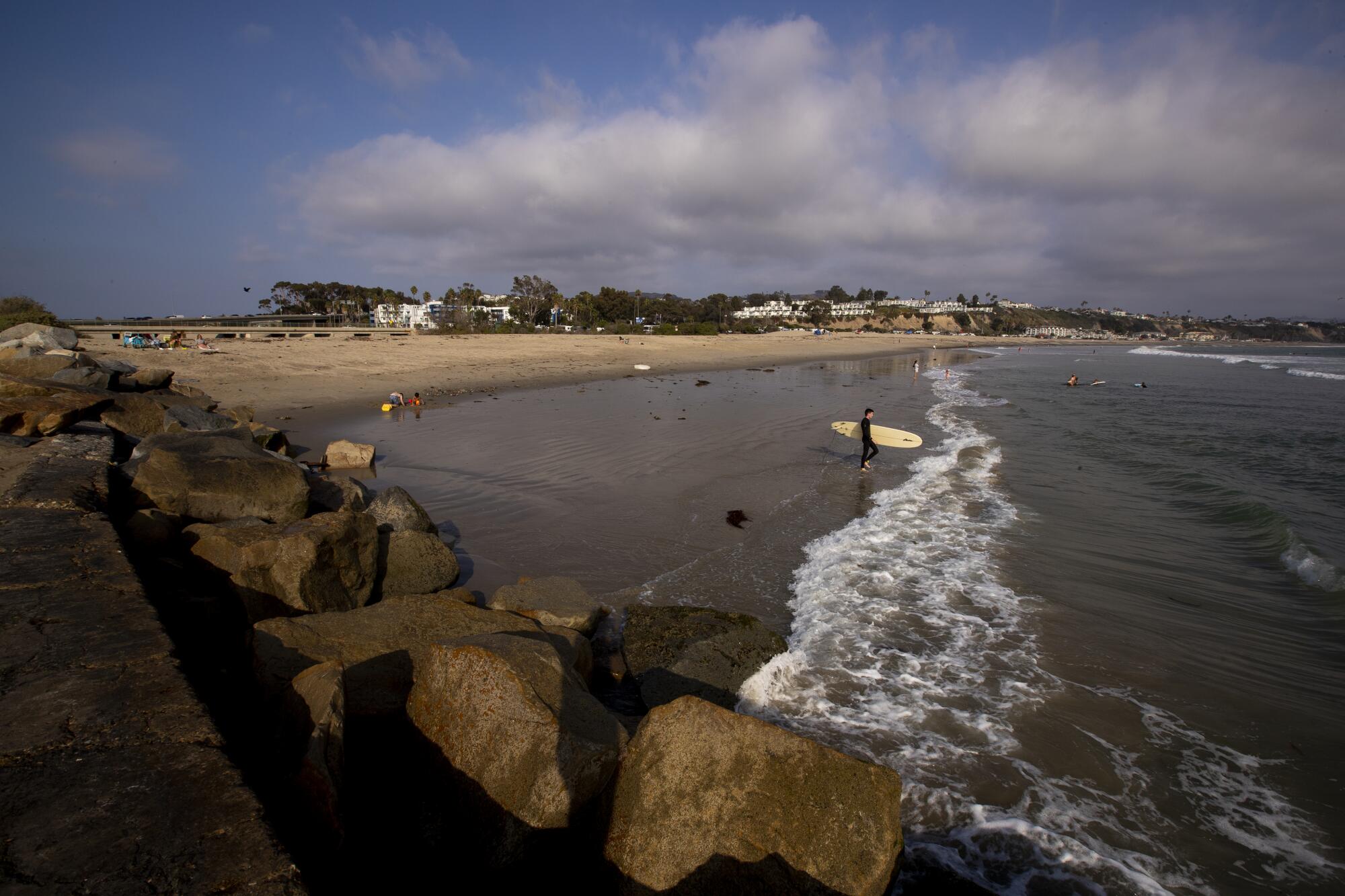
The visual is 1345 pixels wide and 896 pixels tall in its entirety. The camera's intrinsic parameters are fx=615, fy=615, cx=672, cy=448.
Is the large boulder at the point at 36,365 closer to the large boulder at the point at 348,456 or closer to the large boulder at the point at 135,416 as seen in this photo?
the large boulder at the point at 135,416

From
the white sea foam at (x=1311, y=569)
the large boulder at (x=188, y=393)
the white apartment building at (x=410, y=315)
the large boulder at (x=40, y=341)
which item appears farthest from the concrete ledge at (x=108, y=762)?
the white apartment building at (x=410, y=315)

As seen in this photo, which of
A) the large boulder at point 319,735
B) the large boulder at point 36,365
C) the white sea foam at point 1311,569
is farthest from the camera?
the large boulder at point 36,365

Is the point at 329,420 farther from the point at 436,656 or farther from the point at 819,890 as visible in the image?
the point at 819,890

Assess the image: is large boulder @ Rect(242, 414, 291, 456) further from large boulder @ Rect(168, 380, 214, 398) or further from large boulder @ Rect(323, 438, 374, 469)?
large boulder @ Rect(168, 380, 214, 398)

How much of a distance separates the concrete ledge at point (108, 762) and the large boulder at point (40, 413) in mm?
6273

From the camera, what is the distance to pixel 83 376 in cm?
1269

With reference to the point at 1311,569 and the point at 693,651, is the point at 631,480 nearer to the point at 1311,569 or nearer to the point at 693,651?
the point at 693,651

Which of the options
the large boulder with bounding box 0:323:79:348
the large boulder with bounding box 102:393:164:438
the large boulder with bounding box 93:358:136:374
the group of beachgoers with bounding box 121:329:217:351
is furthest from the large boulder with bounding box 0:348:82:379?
the group of beachgoers with bounding box 121:329:217:351

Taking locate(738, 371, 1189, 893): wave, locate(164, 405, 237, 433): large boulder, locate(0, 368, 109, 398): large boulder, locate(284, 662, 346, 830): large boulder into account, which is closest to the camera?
locate(284, 662, 346, 830): large boulder

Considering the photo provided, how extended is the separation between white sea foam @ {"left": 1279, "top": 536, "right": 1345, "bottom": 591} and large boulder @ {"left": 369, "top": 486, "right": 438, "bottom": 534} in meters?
12.6

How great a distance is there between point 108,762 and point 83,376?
14.4 meters

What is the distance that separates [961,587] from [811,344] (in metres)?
68.0

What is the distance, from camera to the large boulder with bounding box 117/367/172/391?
1452cm

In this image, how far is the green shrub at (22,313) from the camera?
1105 inches
